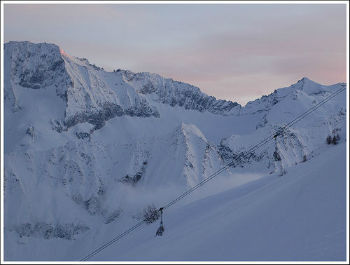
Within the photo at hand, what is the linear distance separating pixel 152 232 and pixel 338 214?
11281mm

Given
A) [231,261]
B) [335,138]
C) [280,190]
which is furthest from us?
[335,138]

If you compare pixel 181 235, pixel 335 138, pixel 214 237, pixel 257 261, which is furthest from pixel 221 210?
Answer: pixel 257 261

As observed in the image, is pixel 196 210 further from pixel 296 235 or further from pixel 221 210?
pixel 296 235

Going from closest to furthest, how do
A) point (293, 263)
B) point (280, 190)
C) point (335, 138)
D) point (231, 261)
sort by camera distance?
point (293, 263)
point (231, 261)
point (280, 190)
point (335, 138)

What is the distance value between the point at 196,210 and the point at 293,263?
12444 millimetres

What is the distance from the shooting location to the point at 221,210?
19.6 metres

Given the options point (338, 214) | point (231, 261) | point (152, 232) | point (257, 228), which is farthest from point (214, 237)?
point (152, 232)

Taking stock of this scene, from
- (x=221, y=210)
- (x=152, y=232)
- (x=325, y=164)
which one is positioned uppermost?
(x=325, y=164)

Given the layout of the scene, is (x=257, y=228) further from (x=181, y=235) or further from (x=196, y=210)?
(x=196, y=210)

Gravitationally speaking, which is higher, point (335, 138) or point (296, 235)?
point (335, 138)

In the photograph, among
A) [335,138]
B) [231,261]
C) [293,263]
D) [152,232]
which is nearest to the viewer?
[293,263]

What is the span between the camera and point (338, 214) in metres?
13.6

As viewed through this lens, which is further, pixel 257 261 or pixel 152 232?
pixel 152 232

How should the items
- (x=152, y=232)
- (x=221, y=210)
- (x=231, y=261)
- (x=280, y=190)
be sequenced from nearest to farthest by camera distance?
(x=231, y=261) < (x=280, y=190) < (x=221, y=210) < (x=152, y=232)
